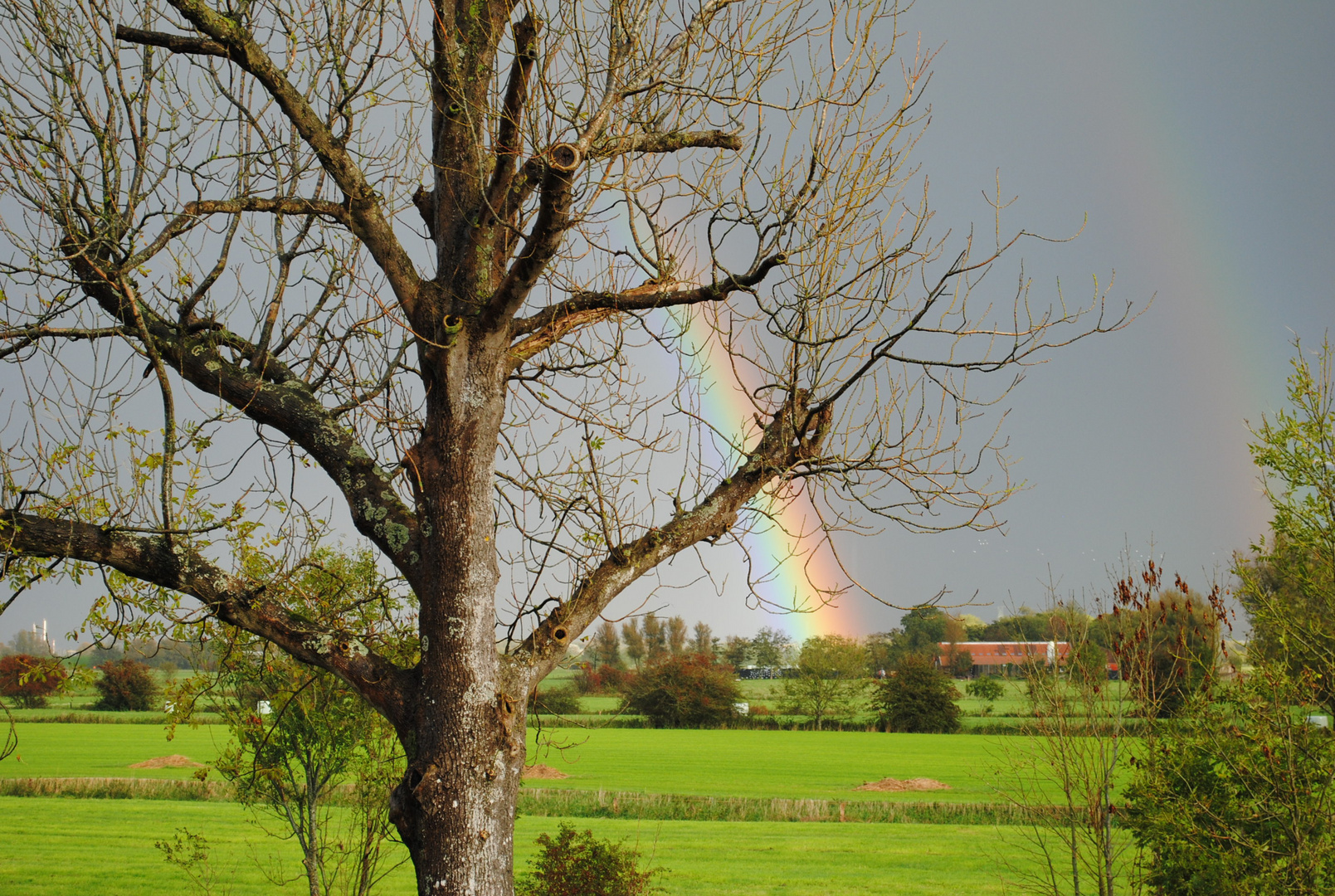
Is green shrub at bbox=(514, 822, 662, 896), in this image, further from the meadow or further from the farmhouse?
the farmhouse

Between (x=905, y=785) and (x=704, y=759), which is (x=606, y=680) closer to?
→ (x=704, y=759)

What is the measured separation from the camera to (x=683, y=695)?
6200 centimetres

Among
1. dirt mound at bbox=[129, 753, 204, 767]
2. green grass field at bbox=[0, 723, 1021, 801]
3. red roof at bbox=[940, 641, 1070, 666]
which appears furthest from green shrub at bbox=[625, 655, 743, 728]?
dirt mound at bbox=[129, 753, 204, 767]

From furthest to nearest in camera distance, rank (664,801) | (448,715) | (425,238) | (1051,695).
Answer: (664,801), (1051,695), (425,238), (448,715)

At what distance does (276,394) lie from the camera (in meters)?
4.52

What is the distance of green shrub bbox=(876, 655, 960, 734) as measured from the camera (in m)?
57.3

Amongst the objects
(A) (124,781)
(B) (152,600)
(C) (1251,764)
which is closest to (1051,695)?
(C) (1251,764)

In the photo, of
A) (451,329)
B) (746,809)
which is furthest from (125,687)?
(451,329)

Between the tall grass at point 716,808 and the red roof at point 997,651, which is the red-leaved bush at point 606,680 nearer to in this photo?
the red roof at point 997,651

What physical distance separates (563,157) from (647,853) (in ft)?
72.3

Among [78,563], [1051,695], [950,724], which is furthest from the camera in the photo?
[950,724]

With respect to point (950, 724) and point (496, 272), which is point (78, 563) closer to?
point (496, 272)

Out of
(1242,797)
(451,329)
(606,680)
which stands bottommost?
(606,680)

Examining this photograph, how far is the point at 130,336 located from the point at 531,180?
2.28 m
